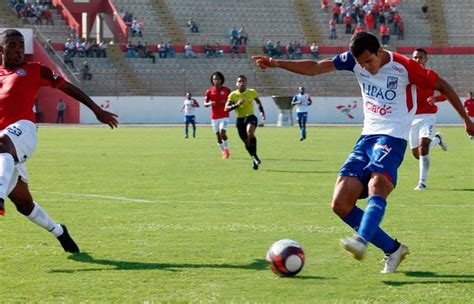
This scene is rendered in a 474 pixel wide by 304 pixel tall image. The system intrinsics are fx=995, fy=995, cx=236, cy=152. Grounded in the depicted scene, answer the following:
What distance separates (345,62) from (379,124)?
0.69 m

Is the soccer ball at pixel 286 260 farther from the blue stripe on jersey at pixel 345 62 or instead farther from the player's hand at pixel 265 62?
the player's hand at pixel 265 62

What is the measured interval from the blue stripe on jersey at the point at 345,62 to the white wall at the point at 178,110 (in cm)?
5193

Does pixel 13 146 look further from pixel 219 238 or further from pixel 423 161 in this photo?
pixel 423 161

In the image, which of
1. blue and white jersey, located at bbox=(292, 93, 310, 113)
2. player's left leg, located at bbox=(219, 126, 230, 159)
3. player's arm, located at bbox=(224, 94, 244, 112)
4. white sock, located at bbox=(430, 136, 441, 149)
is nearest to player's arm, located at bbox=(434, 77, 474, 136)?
white sock, located at bbox=(430, 136, 441, 149)

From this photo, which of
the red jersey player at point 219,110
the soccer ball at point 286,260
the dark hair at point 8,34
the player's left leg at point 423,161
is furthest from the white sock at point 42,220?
the red jersey player at point 219,110

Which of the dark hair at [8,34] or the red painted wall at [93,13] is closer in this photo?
the dark hair at [8,34]

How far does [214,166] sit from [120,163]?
271 centimetres

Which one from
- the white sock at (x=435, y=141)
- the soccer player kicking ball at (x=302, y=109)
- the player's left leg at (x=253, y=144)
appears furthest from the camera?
the soccer player kicking ball at (x=302, y=109)

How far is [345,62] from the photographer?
941 centimetres

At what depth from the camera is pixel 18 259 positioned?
9688 millimetres

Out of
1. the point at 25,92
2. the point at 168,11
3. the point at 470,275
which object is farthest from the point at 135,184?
the point at 168,11

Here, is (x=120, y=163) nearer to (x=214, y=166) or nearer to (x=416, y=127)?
(x=214, y=166)

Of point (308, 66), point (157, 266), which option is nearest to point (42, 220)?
point (157, 266)

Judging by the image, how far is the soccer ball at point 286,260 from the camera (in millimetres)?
8562
